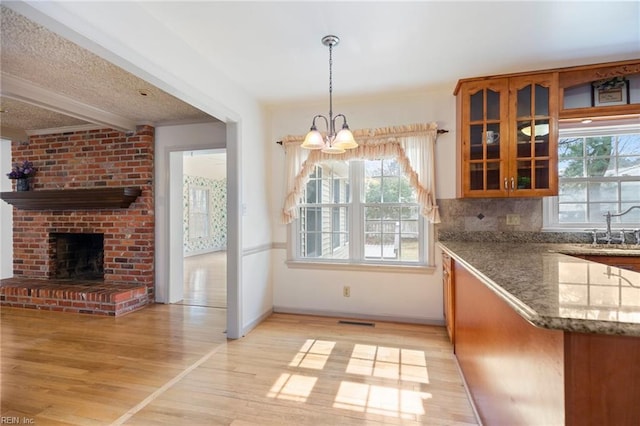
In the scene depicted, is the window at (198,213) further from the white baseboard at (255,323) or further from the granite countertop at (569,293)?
the granite countertop at (569,293)

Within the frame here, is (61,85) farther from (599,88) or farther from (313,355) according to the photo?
(599,88)

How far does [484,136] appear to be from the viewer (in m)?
2.91

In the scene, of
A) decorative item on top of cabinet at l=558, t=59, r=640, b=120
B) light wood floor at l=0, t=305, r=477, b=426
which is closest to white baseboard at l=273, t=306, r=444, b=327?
light wood floor at l=0, t=305, r=477, b=426

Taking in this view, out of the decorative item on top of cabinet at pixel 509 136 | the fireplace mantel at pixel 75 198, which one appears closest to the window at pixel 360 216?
the decorative item on top of cabinet at pixel 509 136

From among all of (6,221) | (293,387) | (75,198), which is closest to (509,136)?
(293,387)

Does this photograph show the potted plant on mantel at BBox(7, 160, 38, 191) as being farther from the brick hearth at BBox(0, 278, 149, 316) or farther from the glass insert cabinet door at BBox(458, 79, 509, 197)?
the glass insert cabinet door at BBox(458, 79, 509, 197)

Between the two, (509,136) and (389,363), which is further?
(509,136)

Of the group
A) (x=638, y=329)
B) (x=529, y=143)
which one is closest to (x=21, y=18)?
(x=638, y=329)

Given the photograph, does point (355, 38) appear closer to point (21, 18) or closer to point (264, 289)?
point (21, 18)

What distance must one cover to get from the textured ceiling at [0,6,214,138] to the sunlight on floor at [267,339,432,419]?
2.93m

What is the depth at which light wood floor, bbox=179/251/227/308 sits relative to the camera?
4.31 meters

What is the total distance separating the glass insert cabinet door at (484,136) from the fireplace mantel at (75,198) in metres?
4.09

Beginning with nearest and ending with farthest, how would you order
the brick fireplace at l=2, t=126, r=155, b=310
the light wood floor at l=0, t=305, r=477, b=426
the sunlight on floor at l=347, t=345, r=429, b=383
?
the light wood floor at l=0, t=305, r=477, b=426, the sunlight on floor at l=347, t=345, r=429, b=383, the brick fireplace at l=2, t=126, r=155, b=310

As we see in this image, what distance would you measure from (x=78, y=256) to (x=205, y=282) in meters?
1.96
